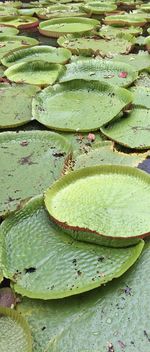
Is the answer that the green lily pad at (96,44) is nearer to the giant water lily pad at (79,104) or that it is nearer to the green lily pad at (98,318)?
the giant water lily pad at (79,104)

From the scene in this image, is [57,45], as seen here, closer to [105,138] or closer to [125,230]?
[105,138]

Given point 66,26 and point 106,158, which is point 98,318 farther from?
point 66,26

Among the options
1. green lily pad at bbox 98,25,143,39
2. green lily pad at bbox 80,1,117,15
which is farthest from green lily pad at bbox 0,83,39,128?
green lily pad at bbox 80,1,117,15

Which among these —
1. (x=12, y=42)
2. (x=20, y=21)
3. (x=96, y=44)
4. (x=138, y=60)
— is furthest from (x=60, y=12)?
(x=138, y=60)

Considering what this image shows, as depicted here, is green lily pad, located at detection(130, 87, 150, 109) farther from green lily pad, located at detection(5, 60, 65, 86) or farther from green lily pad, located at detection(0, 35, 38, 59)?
green lily pad, located at detection(0, 35, 38, 59)

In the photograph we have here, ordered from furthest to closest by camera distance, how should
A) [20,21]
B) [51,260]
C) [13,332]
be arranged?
[20,21] → [51,260] → [13,332]

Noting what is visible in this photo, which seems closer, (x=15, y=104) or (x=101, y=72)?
(x=15, y=104)

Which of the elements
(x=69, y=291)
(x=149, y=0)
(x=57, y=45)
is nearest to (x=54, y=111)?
(x=69, y=291)
